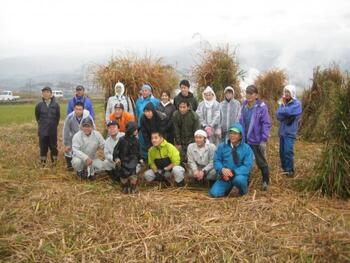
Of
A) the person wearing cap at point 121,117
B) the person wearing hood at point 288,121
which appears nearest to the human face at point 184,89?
the person wearing cap at point 121,117

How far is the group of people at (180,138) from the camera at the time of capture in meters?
6.03

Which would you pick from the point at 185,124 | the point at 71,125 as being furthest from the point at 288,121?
the point at 71,125

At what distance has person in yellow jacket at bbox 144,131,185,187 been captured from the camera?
6367mm

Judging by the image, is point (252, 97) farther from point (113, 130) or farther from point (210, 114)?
point (113, 130)

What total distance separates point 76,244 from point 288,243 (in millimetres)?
2124

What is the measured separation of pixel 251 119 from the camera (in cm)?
645

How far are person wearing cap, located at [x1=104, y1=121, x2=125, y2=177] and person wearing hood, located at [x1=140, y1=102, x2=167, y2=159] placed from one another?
0.51 m

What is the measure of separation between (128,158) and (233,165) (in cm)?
162

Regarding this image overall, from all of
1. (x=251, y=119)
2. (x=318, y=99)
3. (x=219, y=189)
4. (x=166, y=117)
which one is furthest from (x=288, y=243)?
(x=318, y=99)

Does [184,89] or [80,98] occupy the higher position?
[184,89]

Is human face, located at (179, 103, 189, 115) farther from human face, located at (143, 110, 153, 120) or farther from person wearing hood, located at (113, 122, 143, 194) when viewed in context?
person wearing hood, located at (113, 122, 143, 194)

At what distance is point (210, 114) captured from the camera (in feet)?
23.8

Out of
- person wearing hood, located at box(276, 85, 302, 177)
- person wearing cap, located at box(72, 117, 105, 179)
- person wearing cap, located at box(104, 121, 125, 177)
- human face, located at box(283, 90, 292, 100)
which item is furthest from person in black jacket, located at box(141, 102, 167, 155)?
human face, located at box(283, 90, 292, 100)

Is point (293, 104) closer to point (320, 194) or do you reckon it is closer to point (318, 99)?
point (320, 194)
